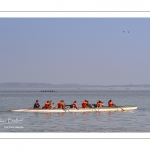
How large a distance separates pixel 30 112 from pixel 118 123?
848 centimetres

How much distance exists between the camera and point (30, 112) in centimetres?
3709
